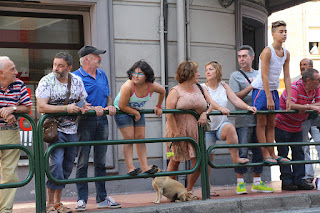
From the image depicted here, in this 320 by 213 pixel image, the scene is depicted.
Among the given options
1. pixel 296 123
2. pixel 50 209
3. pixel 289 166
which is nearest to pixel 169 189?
pixel 50 209

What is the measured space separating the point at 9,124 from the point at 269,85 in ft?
11.0

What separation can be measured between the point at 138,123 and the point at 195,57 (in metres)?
3.54

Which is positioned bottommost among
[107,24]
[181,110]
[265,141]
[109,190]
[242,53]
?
[109,190]

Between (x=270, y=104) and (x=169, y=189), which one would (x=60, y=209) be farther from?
(x=270, y=104)

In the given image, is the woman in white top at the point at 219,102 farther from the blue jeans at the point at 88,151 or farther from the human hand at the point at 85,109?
the human hand at the point at 85,109

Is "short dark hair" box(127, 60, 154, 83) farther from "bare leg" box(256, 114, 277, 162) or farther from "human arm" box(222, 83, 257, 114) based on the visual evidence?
"bare leg" box(256, 114, 277, 162)

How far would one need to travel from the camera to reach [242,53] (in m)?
7.59

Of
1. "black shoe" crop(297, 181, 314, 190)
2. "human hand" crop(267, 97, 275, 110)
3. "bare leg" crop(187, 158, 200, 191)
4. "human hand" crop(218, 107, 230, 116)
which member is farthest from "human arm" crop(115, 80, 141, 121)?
"black shoe" crop(297, 181, 314, 190)

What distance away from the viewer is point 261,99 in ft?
23.3

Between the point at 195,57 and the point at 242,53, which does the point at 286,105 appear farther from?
the point at 195,57

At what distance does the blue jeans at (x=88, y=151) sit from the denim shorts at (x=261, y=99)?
2.11 metres

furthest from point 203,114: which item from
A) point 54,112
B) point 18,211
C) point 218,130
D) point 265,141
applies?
point 18,211

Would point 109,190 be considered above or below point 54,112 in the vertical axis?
below

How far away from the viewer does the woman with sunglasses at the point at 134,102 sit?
19.8 feet
